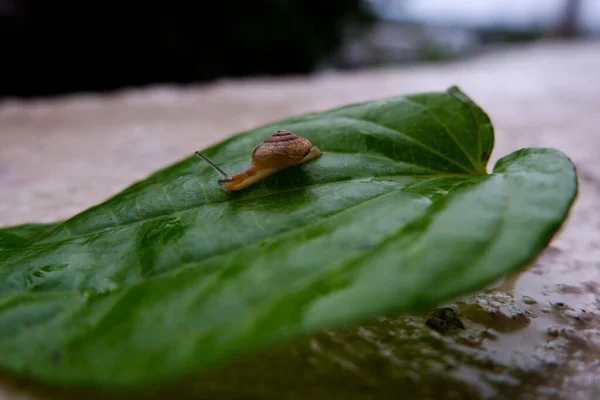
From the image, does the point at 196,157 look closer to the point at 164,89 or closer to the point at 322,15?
the point at 164,89

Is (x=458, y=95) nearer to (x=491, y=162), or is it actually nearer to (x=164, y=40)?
(x=491, y=162)

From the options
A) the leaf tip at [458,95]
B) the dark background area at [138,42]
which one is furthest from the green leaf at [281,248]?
the dark background area at [138,42]

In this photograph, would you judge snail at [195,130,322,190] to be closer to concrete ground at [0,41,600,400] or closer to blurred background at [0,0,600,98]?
concrete ground at [0,41,600,400]

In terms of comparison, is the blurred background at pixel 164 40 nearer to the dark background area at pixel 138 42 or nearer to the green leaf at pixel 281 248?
the dark background area at pixel 138 42

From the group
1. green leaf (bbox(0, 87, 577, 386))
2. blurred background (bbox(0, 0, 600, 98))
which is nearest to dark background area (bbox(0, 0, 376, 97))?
blurred background (bbox(0, 0, 600, 98))

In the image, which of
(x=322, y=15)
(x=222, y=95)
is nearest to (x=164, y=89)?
(x=222, y=95)
